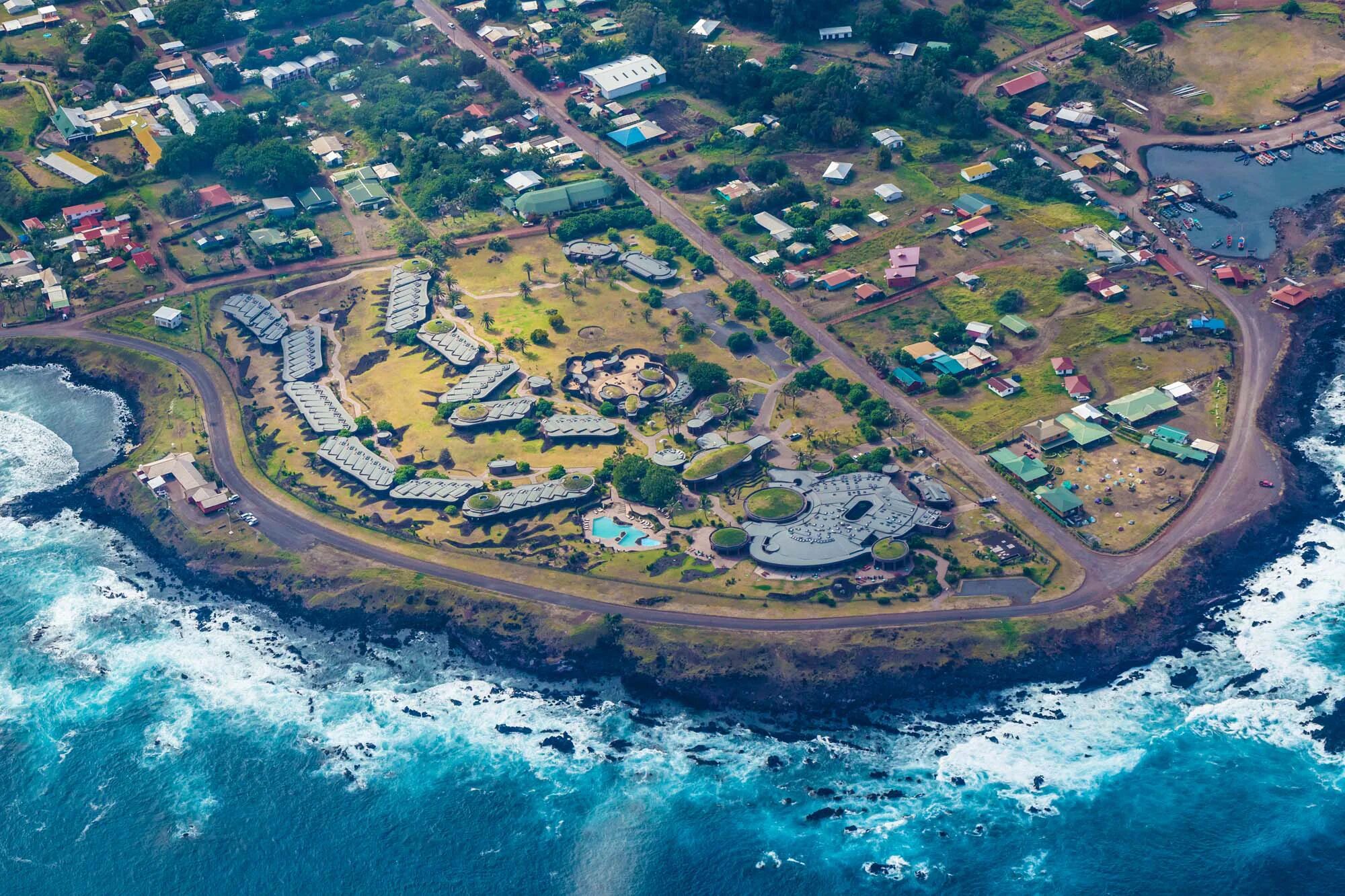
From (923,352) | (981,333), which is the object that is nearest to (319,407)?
(923,352)

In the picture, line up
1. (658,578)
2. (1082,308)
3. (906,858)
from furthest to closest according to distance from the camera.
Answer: (1082,308)
(658,578)
(906,858)

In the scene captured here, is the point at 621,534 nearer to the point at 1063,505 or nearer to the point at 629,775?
the point at 629,775

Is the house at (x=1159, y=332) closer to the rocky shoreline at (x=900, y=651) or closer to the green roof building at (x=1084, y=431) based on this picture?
the green roof building at (x=1084, y=431)

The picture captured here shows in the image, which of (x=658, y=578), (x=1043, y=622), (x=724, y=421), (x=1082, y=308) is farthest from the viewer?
(x=1082, y=308)

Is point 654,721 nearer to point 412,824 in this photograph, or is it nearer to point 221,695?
point 412,824

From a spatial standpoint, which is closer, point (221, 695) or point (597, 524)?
point (221, 695)

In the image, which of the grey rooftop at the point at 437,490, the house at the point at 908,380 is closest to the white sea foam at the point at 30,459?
the grey rooftop at the point at 437,490

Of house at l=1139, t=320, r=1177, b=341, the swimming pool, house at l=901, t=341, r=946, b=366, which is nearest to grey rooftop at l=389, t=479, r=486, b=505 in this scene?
the swimming pool

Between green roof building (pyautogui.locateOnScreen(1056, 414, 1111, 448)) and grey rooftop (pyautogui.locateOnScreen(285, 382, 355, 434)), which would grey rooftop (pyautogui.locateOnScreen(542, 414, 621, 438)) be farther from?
green roof building (pyautogui.locateOnScreen(1056, 414, 1111, 448))

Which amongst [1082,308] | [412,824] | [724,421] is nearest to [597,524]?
[724,421]
